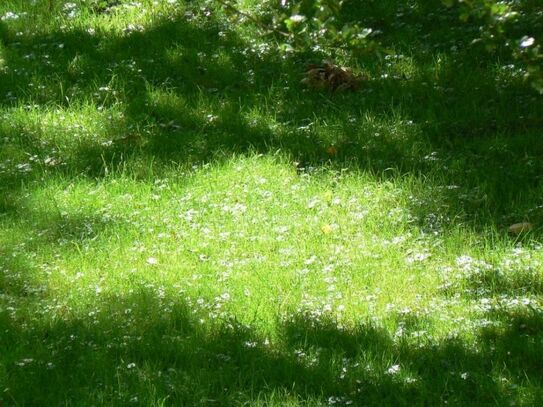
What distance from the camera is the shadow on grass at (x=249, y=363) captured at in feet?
13.0

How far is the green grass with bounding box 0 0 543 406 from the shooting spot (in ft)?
13.8

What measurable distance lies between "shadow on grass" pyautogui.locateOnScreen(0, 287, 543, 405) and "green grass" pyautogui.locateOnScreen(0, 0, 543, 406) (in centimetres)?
1

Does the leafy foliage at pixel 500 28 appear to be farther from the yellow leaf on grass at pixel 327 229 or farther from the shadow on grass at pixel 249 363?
the yellow leaf on grass at pixel 327 229

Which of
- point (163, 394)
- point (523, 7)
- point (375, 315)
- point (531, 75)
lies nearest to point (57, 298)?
point (163, 394)

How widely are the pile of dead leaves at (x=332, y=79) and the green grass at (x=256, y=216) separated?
0.12 m

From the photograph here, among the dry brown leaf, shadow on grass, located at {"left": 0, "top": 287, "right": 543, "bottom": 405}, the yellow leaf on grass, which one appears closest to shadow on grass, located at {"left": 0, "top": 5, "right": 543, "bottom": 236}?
the dry brown leaf

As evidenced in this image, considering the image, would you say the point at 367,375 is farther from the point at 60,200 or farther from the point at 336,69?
the point at 336,69

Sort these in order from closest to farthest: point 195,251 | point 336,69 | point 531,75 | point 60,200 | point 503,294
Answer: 1. point 531,75
2. point 503,294
3. point 195,251
4. point 60,200
5. point 336,69

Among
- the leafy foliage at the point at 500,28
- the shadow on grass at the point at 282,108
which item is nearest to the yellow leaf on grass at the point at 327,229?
the shadow on grass at the point at 282,108

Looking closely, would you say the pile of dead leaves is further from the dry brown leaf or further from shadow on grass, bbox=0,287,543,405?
shadow on grass, bbox=0,287,543,405

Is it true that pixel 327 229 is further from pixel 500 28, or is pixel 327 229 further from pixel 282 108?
pixel 500 28

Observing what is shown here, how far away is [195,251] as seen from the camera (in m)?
5.55

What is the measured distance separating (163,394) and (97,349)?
591mm

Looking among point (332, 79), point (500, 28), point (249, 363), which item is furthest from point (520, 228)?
point (332, 79)
